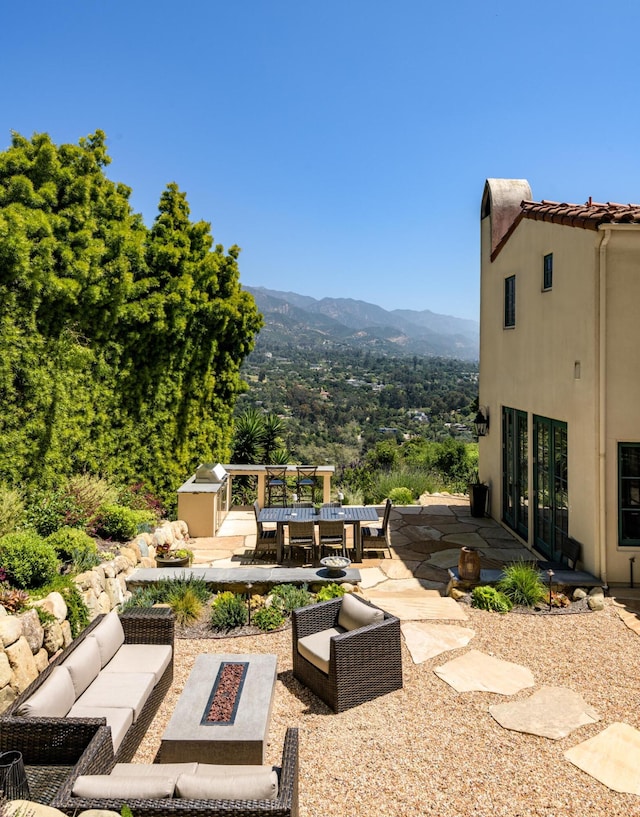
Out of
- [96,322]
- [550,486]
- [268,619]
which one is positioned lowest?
[268,619]

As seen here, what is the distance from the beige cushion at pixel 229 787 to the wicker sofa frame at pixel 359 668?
2109 millimetres

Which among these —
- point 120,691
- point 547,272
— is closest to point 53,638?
point 120,691

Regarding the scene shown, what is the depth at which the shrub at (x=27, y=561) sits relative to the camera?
252 inches

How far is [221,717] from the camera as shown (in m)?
4.43

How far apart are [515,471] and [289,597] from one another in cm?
615

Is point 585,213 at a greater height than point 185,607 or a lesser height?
greater

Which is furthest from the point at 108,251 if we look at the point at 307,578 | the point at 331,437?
the point at 331,437

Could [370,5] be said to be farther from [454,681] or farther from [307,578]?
[454,681]

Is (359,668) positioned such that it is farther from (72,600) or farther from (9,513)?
(9,513)

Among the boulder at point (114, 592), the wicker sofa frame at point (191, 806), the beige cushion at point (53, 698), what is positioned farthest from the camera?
the boulder at point (114, 592)

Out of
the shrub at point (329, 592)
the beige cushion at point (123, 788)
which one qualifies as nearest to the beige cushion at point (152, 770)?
the beige cushion at point (123, 788)

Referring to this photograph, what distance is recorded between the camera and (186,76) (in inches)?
541

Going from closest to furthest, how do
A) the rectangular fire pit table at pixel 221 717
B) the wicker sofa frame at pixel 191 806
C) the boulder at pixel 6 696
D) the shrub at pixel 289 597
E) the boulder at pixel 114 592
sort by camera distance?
the wicker sofa frame at pixel 191 806
the rectangular fire pit table at pixel 221 717
the boulder at pixel 6 696
the shrub at pixel 289 597
the boulder at pixel 114 592

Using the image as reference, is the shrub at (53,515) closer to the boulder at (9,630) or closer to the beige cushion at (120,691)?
the boulder at (9,630)
